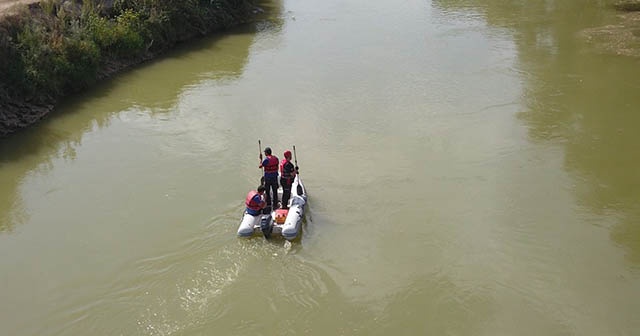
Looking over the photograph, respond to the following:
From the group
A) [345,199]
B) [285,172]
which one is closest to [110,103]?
[285,172]

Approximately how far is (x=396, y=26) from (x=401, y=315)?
57.5 ft

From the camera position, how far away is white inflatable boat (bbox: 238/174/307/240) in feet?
32.1

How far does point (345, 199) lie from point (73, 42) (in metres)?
10.5

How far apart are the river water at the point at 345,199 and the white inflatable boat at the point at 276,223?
21 cm

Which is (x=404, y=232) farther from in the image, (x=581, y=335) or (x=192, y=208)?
(x=192, y=208)

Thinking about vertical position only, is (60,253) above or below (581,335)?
above

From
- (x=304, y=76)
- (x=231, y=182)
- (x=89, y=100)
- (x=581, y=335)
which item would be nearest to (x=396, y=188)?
(x=231, y=182)

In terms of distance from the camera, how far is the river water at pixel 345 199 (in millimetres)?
8602

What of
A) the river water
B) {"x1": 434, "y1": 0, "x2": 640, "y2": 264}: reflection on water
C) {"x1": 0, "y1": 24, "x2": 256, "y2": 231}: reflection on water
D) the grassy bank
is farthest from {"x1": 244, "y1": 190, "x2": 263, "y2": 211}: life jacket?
the grassy bank

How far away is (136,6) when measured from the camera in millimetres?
20406

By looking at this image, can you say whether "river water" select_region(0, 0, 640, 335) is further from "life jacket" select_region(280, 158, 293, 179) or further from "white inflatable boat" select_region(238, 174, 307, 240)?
"life jacket" select_region(280, 158, 293, 179)

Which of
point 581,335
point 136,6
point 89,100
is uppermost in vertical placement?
point 136,6

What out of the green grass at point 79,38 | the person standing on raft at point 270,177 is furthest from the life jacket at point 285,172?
the green grass at point 79,38

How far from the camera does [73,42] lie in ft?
55.5
